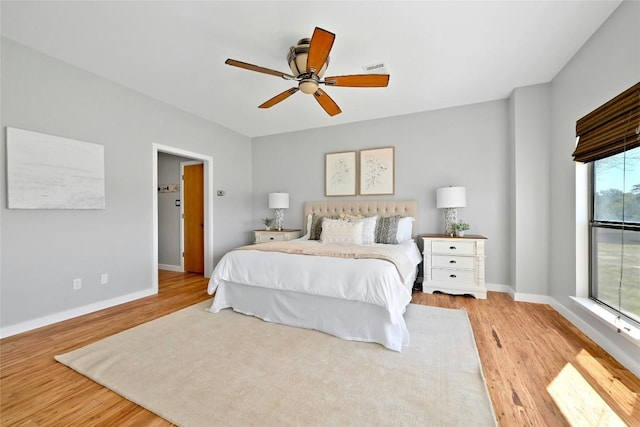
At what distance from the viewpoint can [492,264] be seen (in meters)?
3.70

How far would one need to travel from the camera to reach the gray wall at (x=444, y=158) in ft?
12.0

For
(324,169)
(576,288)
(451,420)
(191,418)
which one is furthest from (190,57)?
(576,288)

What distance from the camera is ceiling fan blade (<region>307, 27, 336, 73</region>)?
1729 millimetres

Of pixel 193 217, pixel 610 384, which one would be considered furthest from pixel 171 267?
pixel 610 384

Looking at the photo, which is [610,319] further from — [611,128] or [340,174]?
[340,174]

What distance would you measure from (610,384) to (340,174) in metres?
3.76

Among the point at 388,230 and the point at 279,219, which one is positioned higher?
the point at 279,219

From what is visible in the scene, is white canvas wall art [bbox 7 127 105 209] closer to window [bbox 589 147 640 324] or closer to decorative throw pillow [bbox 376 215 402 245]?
decorative throw pillow [bbox 376 215 402 245]

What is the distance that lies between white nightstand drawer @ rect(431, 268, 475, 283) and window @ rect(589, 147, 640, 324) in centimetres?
113

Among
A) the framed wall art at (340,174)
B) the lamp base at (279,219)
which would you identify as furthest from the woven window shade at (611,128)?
the lamp base at (279,219)

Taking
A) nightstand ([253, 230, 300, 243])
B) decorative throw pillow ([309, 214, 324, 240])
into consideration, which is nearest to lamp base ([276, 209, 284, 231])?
nightstand ([253, 230, 300, 243])

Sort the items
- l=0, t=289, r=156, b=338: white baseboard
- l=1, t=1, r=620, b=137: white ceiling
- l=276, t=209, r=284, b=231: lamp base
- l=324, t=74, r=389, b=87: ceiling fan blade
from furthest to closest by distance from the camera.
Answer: l=276, t=209, r=284, b=231: lamp base < l=0, t=289, r=156, b=338: white baseboard < l=324, t=74, r=389, b=87: ceiling fan blade < l=1, t=1, r=620, b=137: white ceiling

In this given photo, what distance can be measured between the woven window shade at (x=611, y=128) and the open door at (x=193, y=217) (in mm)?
5243

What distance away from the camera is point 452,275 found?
3496 mm
